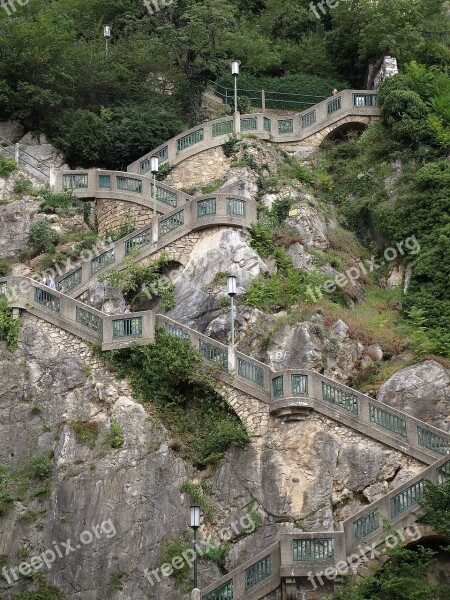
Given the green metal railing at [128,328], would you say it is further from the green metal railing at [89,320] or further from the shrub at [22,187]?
the shrub at [22,187]

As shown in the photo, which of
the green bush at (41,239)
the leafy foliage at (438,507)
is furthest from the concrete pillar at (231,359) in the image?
the green bush at (41,239)

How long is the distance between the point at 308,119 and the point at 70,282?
1090 centimetres

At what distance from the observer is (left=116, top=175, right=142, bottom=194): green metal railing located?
145 feet

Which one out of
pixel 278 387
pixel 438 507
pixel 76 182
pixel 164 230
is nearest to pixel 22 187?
pixel 76 182

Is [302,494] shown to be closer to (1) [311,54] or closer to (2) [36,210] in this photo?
(2) [36,210]

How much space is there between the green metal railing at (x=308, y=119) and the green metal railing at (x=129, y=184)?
623 cm

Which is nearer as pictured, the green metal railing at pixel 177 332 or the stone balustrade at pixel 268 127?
the green metal railing at pixel 177 332

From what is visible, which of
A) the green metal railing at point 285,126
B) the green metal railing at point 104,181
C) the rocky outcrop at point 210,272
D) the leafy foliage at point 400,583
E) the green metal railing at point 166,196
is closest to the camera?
the leafy foliage at point 400,583

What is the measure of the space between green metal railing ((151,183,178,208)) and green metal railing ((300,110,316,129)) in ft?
19.7

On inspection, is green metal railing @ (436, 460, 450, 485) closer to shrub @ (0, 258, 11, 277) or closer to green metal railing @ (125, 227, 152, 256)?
green metal railing @ (125, 227, 152, 256)

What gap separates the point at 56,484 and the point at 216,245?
884 cm

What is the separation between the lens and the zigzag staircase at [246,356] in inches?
1248

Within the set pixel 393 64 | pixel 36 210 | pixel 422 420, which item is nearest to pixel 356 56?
pixel 393 64

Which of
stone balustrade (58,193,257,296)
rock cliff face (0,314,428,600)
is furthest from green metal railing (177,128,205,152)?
rock cliff face (0,314,428,600)
